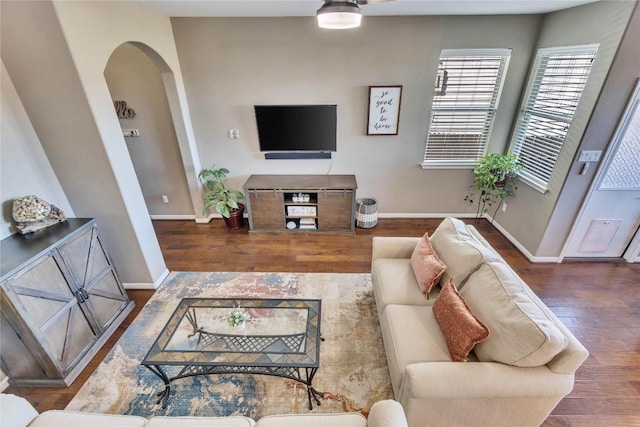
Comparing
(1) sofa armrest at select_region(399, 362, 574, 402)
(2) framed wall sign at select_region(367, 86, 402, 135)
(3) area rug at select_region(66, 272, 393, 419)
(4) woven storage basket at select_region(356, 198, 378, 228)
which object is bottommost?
(3) area rug at select_region(66, 272, 393, 419)

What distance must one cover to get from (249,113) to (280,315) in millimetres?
2672

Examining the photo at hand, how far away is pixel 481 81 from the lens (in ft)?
11.3

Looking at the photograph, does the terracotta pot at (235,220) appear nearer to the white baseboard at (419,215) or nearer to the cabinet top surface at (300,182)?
the cabinet top surface at (300,182)

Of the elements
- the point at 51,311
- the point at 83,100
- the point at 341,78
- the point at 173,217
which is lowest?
the point at 173,217

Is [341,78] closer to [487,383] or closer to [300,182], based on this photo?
[300,182]

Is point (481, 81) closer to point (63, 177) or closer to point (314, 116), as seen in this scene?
point (314, 116)

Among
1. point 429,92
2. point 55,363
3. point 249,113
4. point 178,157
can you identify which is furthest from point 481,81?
point 55,363

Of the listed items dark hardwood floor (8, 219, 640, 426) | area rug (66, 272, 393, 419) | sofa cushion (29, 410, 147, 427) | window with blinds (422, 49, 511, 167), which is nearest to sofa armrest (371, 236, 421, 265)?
area rug (66, 272, 393, 419)

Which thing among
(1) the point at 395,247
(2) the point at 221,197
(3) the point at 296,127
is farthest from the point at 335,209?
(2) the point at 221,197

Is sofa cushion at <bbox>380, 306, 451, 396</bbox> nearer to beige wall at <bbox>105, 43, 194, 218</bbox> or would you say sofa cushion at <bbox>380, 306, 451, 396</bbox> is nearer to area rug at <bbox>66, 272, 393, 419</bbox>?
area rug at <bbox>66, 272, 393, 419</bbox>

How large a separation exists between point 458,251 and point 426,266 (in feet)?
0.83

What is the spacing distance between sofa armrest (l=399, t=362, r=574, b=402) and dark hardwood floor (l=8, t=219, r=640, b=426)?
65cm

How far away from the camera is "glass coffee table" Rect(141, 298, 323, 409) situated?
1691 mm

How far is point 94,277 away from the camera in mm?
2270
